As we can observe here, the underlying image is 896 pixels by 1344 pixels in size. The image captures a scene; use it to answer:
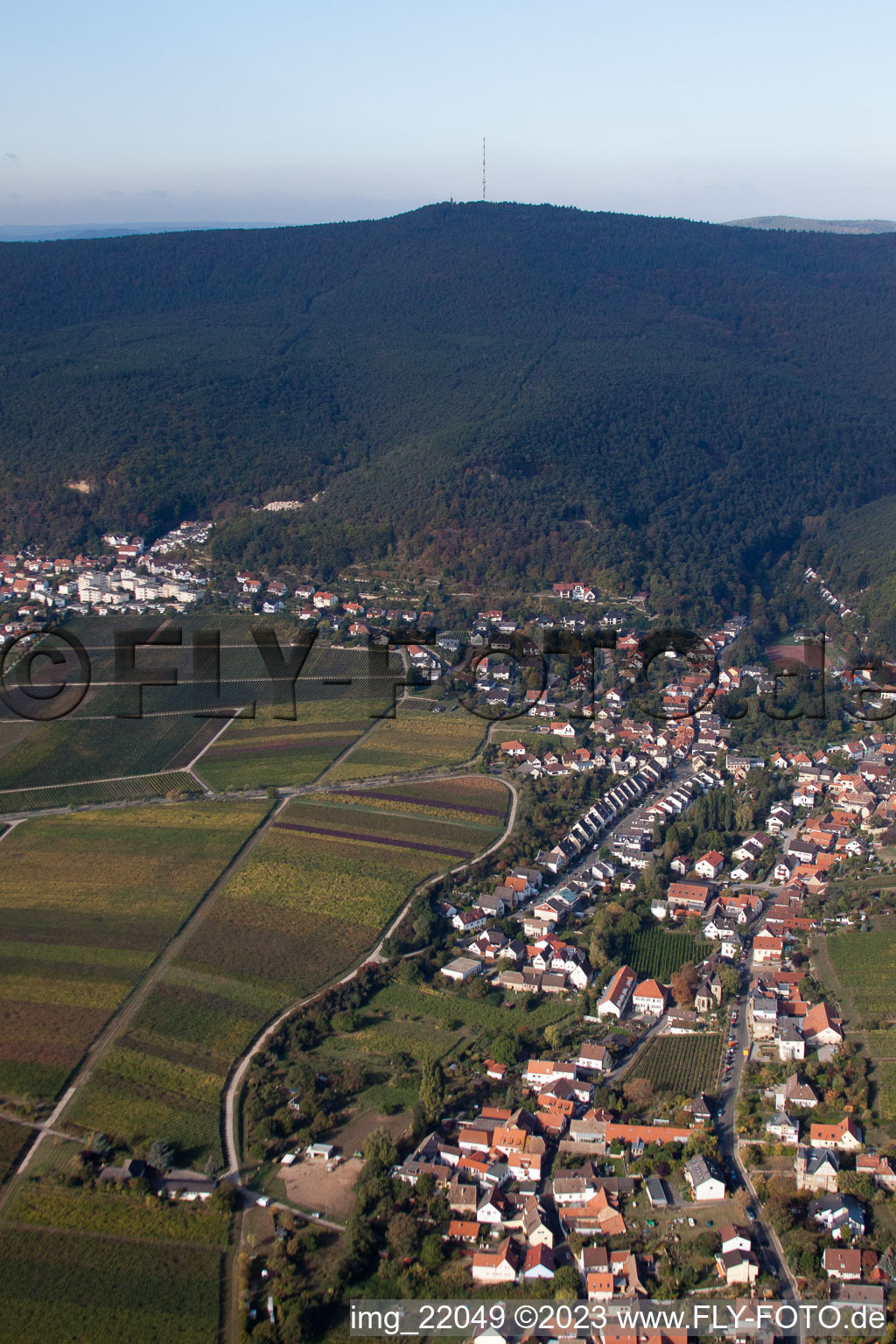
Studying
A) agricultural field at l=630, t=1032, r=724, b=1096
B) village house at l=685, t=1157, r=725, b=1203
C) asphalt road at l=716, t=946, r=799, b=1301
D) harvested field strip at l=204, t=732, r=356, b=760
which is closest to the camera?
asphalt road at l=716, t=946, r=799, b=1301

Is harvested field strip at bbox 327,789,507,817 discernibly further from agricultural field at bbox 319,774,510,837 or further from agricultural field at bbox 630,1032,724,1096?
agricultural field at bbox 630,1032,724,1096

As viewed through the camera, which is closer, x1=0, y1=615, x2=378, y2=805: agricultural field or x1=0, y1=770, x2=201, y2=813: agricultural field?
x1=0, y1=770, x2=201, y2=813: agricultural field

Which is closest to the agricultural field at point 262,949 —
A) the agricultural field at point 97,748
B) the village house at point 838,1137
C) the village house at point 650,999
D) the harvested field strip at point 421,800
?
the harvested field strip at point 421,800

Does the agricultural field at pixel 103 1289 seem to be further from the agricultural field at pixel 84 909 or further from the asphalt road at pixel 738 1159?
the asphalt road at pixel 738 1159

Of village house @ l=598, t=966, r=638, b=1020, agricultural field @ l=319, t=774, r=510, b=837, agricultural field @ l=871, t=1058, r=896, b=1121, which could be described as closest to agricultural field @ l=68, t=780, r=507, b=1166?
agricultural field @ l=319, t=774, r=510, b=837

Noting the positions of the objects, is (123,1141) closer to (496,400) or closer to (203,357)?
(496,400)

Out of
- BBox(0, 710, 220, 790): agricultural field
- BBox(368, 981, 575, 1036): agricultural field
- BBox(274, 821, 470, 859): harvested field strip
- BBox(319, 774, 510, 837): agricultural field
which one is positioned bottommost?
BBox(368, 981, 575, 1036): agricultural field

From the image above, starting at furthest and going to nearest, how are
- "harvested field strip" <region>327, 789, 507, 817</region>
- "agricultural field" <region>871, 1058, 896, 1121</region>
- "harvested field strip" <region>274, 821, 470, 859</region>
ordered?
1. "harvested field strip" <region>327, 789, 507, 817</region>
2. "harvested field strip" <region>274, 821, 470, 859</region>
3. "agricultural field" <region>871, 1058, 896, 1121</region>
